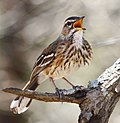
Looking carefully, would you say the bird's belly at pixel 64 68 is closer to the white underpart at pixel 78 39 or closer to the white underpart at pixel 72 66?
the white underpart at pixel 72 66

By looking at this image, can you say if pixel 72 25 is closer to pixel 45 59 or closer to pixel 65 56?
pixel 65 56

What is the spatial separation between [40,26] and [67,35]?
308 cm

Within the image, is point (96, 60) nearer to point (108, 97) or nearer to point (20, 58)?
point (20, 58)

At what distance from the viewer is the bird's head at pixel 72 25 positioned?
21.0ft

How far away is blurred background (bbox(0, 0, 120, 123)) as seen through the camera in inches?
380

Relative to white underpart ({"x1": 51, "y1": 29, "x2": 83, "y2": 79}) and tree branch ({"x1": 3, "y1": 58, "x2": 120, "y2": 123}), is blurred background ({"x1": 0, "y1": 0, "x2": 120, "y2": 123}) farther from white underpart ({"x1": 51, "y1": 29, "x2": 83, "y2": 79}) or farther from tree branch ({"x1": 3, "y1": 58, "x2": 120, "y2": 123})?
tree branch ({"x1": 3, "y1": 58, "x2": 120, "y2": 123})

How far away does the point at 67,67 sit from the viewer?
655 cm

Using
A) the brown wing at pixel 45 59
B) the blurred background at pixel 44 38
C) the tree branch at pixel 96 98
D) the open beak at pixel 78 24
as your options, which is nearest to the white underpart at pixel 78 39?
the open beak at pixel 78 24

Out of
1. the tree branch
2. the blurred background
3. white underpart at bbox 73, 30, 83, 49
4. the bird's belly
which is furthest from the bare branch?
the blurred background

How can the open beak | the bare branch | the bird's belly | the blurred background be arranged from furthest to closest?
the blurred background → the bird's belly → the open beak → the bare branch

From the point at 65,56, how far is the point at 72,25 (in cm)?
33

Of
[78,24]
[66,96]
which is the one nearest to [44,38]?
[78,24]

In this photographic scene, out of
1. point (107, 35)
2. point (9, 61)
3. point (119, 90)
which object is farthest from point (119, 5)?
point (119, 90)

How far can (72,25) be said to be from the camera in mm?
6547
